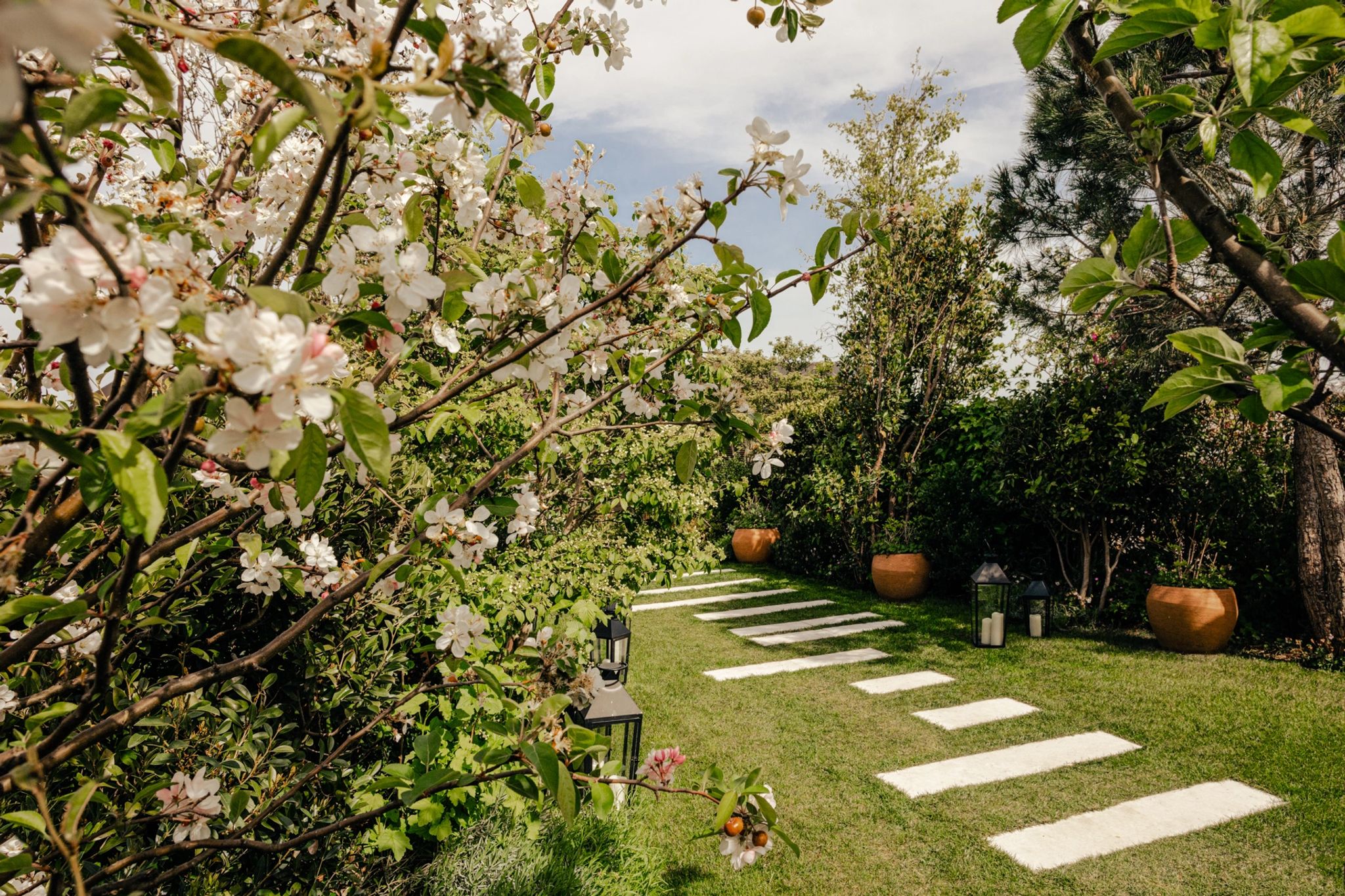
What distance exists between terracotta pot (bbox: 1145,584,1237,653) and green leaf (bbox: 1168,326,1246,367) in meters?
6.16

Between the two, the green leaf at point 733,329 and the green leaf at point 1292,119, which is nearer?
the green leaf at point 1292,119

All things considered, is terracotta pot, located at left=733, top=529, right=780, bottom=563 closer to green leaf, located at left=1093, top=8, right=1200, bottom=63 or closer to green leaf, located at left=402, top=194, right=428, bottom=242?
green leaf, located at left=402, top=194, right=428, bottom=242

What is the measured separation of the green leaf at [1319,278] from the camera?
0.73m

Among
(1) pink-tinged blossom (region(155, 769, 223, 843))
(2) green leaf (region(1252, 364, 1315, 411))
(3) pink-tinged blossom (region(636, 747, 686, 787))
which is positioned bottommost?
(3) pink-tinged blossom (region(636, 747, 686, 787))

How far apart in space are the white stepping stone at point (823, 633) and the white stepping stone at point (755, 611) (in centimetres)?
86

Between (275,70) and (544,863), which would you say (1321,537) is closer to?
(544,863)

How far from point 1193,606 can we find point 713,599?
15.5 feet

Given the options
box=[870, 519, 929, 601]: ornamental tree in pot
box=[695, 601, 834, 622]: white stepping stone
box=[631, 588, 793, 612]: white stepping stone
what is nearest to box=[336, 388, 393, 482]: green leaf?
box=[695, 601, 834, 622]: white stepping stone

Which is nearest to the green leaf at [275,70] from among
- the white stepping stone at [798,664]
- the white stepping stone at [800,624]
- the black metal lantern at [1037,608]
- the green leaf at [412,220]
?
the green leaf at [412,220]

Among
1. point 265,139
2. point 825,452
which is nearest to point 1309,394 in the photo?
point 265,139

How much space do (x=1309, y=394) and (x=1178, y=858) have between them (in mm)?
3287

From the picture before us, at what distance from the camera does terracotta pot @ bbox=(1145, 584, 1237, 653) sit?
567 cm

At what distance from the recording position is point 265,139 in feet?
1.77

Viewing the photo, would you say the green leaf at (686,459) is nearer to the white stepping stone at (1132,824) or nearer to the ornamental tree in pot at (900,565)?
the white stepping stone at (1132,824)
